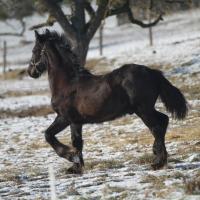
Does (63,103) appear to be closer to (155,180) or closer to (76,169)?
(76,169)

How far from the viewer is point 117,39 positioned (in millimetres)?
45406

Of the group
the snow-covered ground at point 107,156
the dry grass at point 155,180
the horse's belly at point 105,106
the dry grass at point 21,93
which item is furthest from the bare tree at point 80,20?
the dry grass at point 155,180

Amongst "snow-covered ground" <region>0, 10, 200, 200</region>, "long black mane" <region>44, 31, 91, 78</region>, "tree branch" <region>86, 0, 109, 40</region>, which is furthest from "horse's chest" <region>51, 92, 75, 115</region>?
"tree branch" <region>86, 0, 109, 40</region>

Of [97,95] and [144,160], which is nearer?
[97,95]

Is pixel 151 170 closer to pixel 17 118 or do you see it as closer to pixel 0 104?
pixel 17 118

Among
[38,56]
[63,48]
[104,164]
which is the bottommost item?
[104,164]

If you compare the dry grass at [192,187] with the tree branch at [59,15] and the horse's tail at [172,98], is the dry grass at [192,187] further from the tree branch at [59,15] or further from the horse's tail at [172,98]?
the tree branch at [59,15]

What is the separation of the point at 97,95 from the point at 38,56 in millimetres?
1529

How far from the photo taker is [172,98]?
8.44 metres

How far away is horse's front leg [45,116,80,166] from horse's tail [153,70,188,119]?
1.52m

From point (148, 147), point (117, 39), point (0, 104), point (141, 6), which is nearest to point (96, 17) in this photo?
point (141, 6)

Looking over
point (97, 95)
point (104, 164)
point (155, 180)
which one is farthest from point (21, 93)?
point (155, 180)

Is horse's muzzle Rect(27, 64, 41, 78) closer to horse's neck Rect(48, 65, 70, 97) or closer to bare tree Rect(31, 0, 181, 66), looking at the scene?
horse's neck Rect(48, 65, 70, 97)

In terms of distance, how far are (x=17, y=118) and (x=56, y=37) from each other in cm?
851
